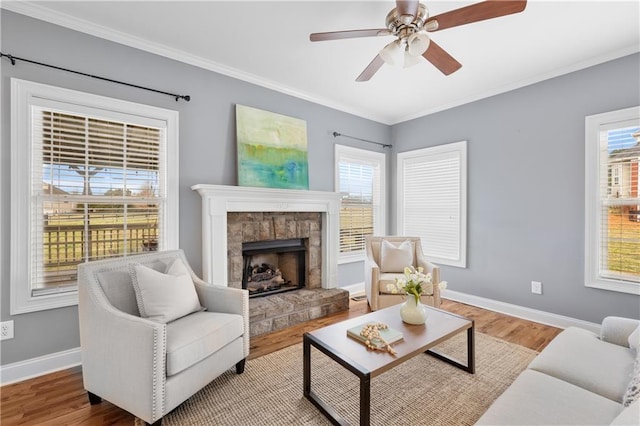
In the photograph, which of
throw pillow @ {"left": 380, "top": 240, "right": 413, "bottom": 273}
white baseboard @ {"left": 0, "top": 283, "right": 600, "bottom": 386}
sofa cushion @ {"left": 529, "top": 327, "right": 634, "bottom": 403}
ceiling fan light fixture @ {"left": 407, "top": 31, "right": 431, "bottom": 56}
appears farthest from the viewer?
throw pillow @ {"left": 380, "top": 240, "right": 413, "bottom": 273}

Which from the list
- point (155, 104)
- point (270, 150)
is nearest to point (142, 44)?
point (155, 104)

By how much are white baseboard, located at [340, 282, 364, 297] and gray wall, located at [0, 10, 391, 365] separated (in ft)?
0.71

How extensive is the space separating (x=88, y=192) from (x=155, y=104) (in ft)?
3.22

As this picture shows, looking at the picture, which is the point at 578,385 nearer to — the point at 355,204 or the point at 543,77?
the point at 543,77

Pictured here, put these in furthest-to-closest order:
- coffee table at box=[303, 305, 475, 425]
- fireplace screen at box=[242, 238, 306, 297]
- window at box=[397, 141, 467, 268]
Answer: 1. window at box=[397, 141, 467, 268]
2. fireplace screen at box=[242, 238, 306, 297]
3. coffee table at box=[303, 305, 475, 425]

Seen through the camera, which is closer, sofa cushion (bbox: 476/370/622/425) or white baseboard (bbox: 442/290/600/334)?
sofa cushion (bbox: 476/370/622/425)

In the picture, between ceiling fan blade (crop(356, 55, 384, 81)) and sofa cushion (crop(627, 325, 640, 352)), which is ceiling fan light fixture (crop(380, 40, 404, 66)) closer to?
ceiling fan blade (crop(356, 55, 384, 81))

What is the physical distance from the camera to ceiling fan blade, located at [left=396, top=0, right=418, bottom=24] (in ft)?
5.80

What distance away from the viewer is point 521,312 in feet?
11.2

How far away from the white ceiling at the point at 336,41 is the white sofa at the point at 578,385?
230 cm

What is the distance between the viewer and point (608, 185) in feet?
9.45

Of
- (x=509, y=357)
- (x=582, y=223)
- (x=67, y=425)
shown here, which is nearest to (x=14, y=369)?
(x=67, y=425)

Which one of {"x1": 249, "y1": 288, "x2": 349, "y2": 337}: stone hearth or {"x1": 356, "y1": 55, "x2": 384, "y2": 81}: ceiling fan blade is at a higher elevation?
{"x1": 356, "y1": 55, "x2": 384, "y2": 81}: ceiling fan blade

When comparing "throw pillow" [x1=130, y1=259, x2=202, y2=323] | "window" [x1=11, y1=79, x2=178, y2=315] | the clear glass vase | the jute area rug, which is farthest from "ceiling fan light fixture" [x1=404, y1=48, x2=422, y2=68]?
"throw pillow" [x1=130, y1=259, x2=202, y2=323]
